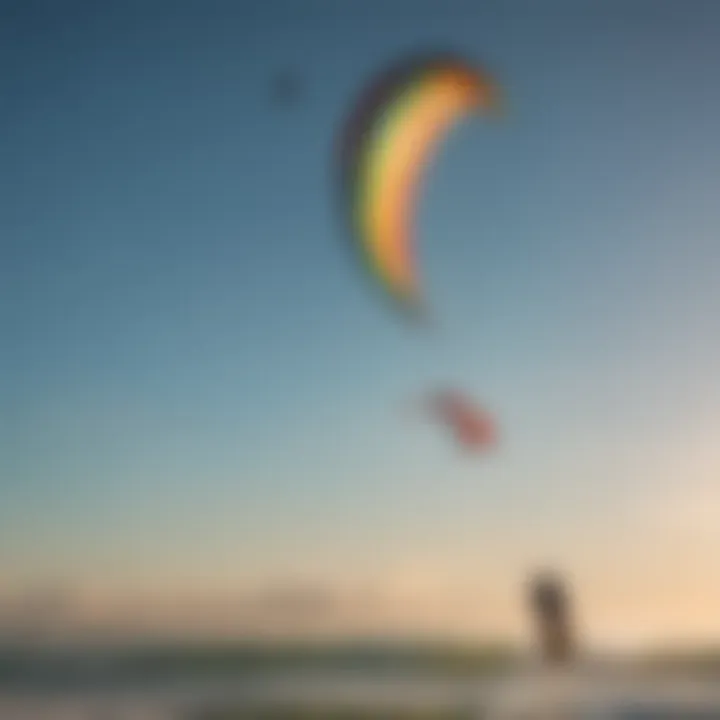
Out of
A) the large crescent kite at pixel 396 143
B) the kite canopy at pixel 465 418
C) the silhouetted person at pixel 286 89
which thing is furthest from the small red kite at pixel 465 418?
the silhouetted person at pixel 286 89

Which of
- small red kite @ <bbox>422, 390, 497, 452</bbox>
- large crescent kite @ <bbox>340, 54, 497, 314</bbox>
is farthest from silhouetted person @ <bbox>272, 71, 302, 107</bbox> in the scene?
small red kite @ <bbox>422, 390, 497, 452</bbox>

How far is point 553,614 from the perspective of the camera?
1893mm

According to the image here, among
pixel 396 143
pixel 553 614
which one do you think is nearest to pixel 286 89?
pixel 396 143

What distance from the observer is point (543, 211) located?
1.96 meters

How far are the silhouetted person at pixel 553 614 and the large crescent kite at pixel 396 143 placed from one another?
452 mm

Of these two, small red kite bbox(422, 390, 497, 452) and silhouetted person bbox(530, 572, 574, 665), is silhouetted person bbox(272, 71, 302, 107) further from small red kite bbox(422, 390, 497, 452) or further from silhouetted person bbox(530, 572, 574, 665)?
silhouetted person bbox(530, 572, 574, 665)

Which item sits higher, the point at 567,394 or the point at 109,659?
the point at 567,394

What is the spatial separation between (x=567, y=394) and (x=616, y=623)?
1.13 ft

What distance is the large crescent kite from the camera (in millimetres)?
1927

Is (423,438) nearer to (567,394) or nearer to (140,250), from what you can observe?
(567,394)

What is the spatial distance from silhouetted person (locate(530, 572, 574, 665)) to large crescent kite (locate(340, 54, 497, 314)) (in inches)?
17.8

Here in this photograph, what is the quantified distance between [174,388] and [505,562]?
557 millimetres

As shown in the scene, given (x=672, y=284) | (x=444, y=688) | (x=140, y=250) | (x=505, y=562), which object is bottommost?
(x=444, y=688)

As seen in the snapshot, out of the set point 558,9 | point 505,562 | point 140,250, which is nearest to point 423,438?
point 505,562
